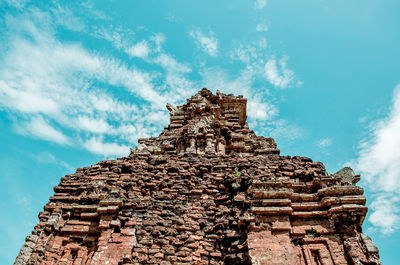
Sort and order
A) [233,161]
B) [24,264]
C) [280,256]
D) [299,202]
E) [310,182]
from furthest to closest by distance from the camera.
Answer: [233,161]
[310,182]
[299,202]
[24,264]
[280,256]

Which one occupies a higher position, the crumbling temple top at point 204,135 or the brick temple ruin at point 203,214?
the crumbling temple top at point 204,135

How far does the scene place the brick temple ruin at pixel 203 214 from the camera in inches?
310

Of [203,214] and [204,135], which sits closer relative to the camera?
[203,214]

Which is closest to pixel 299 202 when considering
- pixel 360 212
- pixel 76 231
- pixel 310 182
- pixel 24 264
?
pixel 310 182

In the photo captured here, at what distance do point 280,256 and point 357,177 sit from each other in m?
4.08

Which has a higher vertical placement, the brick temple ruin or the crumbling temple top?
the crumbling temple top

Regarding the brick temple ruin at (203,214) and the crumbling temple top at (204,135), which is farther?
the crumbling temple top at (204,135)

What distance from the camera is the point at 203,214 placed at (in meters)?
9.17

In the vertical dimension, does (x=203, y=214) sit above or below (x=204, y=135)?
below

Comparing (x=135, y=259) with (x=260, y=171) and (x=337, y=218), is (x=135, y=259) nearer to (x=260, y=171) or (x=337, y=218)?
(x=260, y=171)

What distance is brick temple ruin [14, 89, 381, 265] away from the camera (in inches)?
310

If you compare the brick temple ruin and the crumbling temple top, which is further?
the crumbling temple top

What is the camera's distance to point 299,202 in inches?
352

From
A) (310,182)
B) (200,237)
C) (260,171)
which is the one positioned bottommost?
(200,237)
